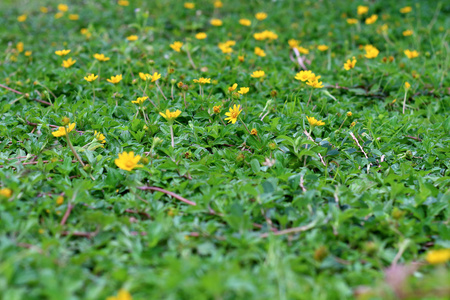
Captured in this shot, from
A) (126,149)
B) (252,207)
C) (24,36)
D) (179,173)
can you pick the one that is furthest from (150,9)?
(252,207)

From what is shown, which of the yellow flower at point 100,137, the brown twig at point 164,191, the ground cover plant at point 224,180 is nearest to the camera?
the ground cover plant at point 224,180

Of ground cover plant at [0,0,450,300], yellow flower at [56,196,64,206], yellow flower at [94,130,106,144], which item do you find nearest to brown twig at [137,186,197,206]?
ground cover plant at [0,0,450,300]

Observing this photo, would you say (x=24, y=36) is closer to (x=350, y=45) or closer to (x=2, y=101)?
(x=2, y=101)

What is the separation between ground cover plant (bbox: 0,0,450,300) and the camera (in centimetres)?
144

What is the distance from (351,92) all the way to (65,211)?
92.6 inches

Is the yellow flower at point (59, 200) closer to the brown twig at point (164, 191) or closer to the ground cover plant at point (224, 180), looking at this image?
the ground cover plant at point (224, 180)

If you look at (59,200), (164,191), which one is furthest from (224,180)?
(59,200)

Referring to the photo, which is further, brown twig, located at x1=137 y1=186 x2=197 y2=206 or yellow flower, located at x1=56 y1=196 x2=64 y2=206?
brown twig, located at x1=137 y1=186 x2=197 y2=206

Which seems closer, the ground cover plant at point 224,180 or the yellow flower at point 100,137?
the ground cover plant at point 224,180

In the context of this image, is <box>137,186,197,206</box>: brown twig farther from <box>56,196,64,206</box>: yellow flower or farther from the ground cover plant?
<box>56,196,64,206</box>: yellow flower

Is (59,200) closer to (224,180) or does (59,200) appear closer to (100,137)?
(100,137)

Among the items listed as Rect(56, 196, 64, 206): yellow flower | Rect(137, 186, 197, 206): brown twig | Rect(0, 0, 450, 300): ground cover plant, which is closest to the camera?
Rect(0, 0, 450, 300): ground cover plant

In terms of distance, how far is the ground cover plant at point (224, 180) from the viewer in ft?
4.72

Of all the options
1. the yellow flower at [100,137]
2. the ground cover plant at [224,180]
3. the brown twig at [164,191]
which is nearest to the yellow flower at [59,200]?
the ground cover plant at [224,180]
